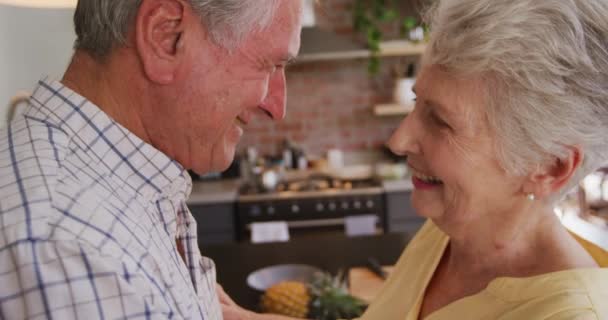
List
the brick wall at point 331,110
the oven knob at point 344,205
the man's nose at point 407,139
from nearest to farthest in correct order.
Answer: the man's nose at point 407,139
the oven knob at point 344,205
the brick wall at point 331,110

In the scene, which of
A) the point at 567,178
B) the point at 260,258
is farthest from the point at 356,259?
the point at 567,178

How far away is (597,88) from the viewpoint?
93 centimetres

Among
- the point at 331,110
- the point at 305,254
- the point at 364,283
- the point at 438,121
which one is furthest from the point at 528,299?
the point at 331,110

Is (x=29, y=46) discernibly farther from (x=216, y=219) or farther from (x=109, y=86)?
(x=109, y=86)

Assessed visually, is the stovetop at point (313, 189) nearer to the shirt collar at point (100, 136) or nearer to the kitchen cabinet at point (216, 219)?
the kitchen cabinet at point (216, 219)

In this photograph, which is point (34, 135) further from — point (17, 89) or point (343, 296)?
point (17, 89)

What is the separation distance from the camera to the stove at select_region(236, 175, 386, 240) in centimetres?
387

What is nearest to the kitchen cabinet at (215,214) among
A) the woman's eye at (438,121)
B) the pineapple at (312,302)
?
the pineapple at (312,302)

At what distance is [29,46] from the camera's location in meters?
2.64

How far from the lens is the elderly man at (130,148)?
0.60 metres

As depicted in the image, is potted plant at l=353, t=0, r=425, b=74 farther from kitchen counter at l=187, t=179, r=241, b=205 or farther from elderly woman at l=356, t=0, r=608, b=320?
elderly woman at l=356, t=0, r=608, b=320

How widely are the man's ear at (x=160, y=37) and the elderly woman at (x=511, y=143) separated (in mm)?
499

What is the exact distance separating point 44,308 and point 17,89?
2.14 metres

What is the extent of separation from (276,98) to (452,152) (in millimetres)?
354
